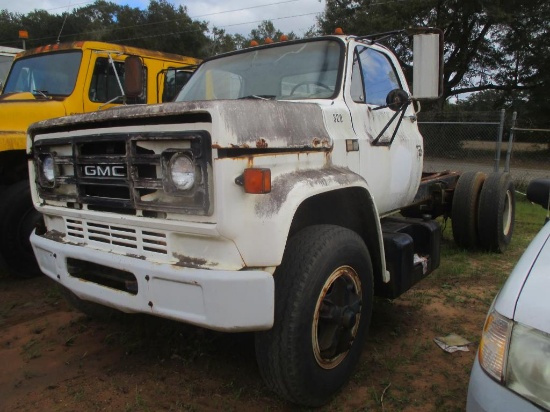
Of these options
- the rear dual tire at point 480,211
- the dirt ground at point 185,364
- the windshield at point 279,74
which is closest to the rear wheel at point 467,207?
the rear dual tire at point 480,211

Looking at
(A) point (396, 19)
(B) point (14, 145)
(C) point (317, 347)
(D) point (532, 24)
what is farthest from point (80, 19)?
(C) point (317, 347)

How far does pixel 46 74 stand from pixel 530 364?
5551 millimetres

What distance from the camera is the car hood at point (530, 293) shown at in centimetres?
161

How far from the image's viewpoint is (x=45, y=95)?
5145mm

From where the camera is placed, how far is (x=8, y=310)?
4.15 meters

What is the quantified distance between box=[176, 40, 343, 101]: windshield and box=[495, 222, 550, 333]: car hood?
1.68m

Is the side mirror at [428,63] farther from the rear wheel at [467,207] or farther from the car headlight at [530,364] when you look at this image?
the rear wheel at [467,207]

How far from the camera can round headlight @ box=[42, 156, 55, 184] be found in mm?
2957

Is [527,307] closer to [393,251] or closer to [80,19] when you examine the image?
[393,251]

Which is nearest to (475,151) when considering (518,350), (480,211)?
(480,211)

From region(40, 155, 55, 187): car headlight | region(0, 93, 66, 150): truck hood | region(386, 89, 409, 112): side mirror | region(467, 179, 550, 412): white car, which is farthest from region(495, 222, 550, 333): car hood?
region(0, 93, 66, 150): truck hood

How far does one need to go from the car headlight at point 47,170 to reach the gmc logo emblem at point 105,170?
402 millimetres

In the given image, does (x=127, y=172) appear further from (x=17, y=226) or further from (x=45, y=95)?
(x=45, y=95)

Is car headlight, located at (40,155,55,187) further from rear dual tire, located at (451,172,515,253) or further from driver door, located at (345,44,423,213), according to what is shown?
rear dual tire, located at (451,172,515,253)
